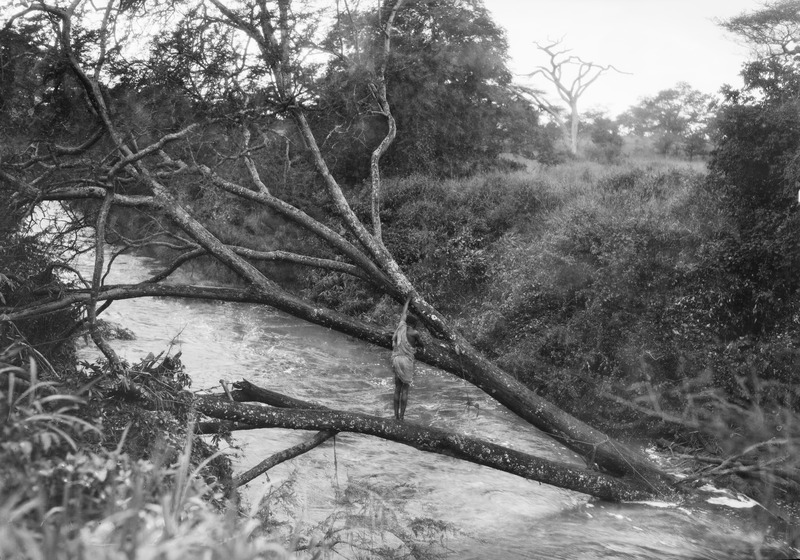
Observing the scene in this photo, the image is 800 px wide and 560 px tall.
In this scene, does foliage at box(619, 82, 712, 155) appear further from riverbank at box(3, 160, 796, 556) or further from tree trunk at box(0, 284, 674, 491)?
tree trunk at box(0, 284, 674, 491)

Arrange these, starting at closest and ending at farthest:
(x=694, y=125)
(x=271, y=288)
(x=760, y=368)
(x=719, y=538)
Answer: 1. (x=719, y=538)
2. (x=271, y=288)
3. (x=760, y=368)
4. (x=694, y=125)

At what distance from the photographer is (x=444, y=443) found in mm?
8891

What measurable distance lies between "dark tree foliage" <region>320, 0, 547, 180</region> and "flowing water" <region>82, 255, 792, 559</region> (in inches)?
452

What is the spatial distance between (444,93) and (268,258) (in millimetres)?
16313

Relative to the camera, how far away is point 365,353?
17.5 m

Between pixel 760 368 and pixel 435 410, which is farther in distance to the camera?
pixel 435 410

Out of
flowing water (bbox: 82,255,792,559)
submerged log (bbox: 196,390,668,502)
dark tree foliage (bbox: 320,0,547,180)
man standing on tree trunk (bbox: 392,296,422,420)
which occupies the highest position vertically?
dark tree foliage (bbox: 320,0,547,180)

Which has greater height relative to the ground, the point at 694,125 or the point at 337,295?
the point at 694,125

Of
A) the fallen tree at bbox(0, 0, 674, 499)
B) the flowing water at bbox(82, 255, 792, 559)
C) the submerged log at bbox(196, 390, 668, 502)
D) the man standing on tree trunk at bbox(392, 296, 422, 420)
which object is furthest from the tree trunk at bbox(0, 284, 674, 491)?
the flowing water at bbox(82, 255, 792, 559)

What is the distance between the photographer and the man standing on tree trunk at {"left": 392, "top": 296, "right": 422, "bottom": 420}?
373 inches

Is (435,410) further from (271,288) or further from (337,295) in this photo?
(337,295)

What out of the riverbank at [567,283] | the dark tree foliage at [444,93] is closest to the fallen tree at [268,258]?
the riverbank at [567,283]

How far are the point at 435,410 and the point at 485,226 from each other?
8695 millimetres

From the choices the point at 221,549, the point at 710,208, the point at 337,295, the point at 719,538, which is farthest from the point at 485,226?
the point at 221,549
